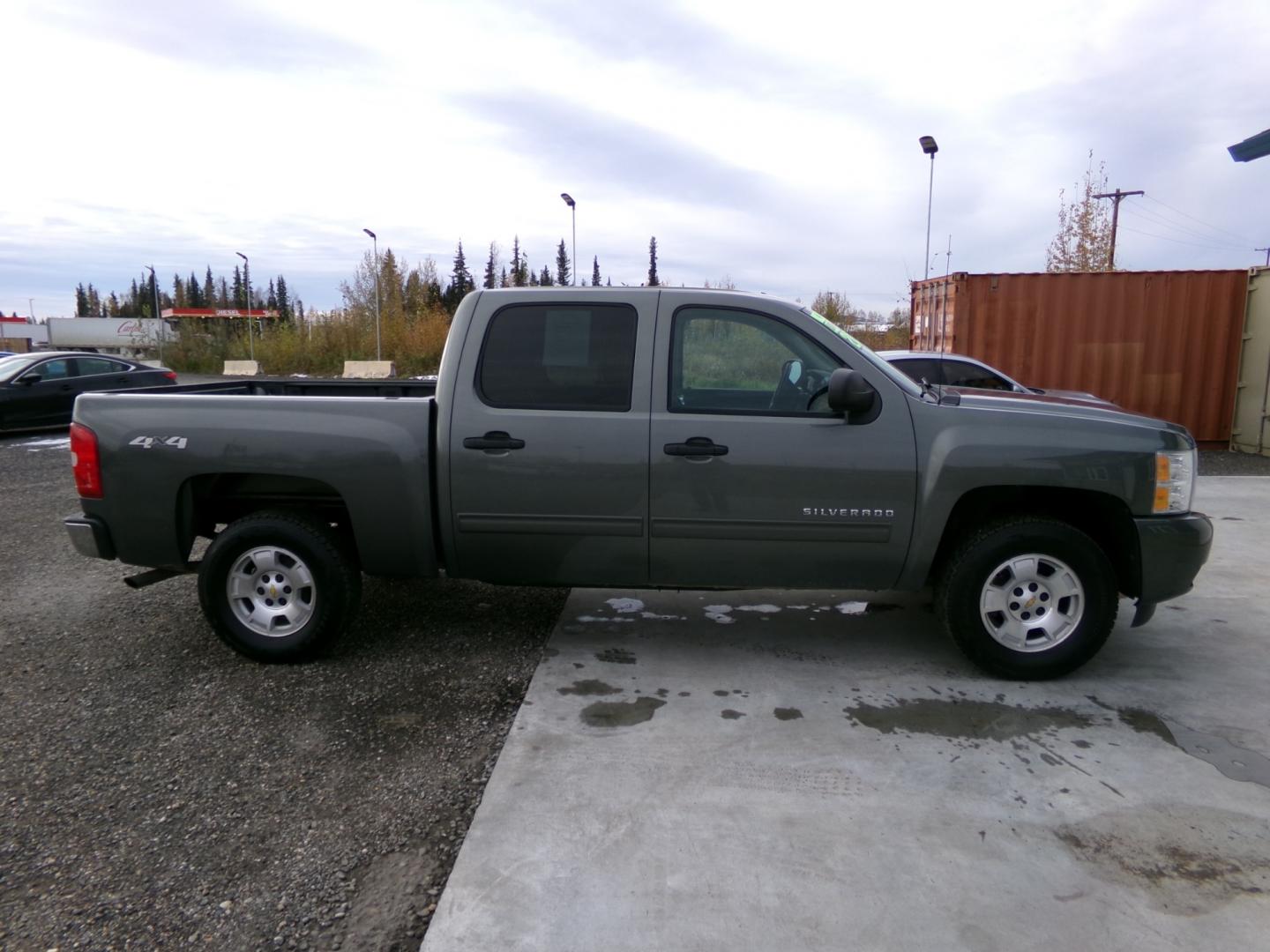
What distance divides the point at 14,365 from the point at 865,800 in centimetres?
1603

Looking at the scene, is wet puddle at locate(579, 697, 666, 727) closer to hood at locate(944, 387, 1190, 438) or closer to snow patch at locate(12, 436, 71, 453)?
hood at locate(944, 387, 1190, 438)

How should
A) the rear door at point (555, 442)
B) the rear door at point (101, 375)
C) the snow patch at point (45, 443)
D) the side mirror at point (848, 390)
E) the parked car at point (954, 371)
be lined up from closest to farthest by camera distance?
1. the side mirror at point (848, 390)
2. the rear door at point (555, 442)
3. the parked car at point (954, 371)
4. the snow patch at point (45, 443)
5. the rear door at point (101, 375)

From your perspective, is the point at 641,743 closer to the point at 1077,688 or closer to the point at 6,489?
the point at 1077,688

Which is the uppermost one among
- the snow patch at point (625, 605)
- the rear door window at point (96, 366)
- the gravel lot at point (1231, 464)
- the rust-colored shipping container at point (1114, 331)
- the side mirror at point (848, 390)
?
the rust-colored shipping container at point (1114, 331)

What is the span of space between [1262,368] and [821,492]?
38.3ft

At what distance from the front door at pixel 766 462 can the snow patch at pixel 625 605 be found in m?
1.09

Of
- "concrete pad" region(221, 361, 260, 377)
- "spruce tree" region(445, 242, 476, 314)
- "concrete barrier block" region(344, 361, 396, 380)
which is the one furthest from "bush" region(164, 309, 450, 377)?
"spruce tree" region(445, 242, 476, 314)

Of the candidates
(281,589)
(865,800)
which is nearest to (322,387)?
(281,589)

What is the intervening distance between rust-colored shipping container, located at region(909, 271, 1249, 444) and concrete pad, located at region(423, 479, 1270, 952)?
28.3ft

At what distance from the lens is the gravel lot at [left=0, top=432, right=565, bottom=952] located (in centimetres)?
261

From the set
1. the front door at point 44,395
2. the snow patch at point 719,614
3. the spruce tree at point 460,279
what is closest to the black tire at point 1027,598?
the snow patch at point 719,614

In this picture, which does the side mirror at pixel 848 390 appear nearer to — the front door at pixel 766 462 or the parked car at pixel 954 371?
the front door at pixel 766 462

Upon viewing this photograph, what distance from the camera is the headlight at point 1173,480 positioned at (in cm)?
414

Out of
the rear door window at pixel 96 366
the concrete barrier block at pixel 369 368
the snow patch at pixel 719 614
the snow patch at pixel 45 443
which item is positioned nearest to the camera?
the snow patch at pixel 719 614
